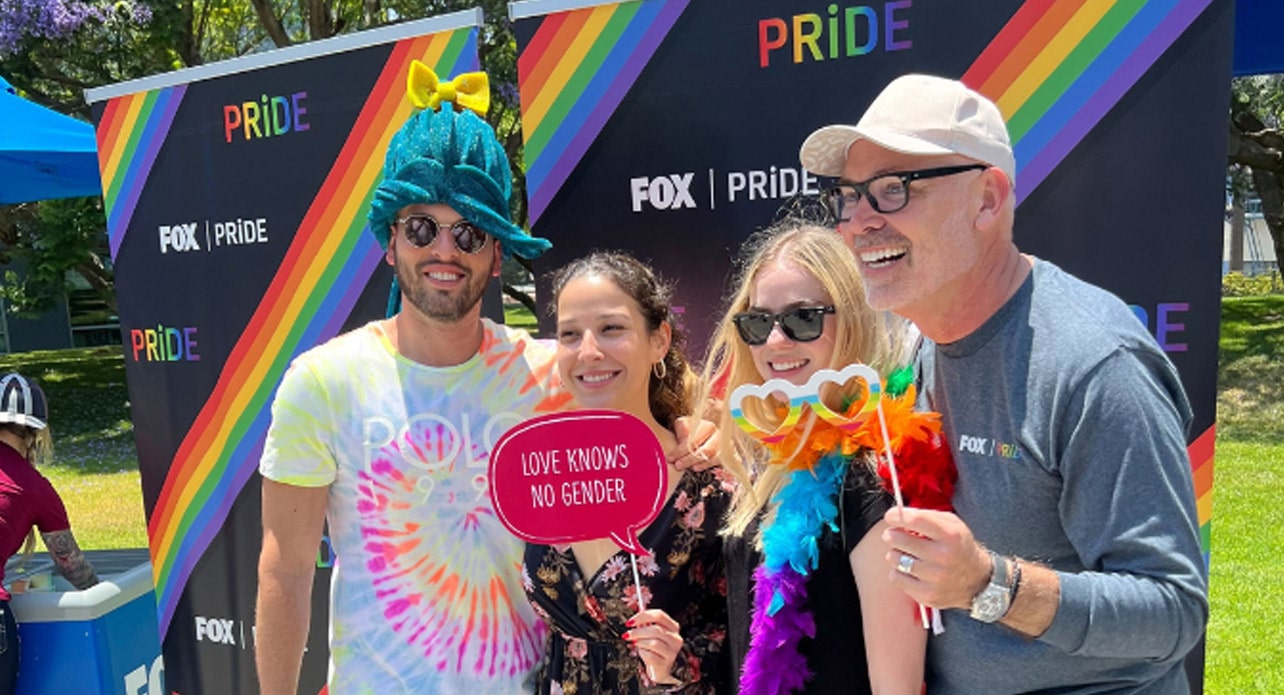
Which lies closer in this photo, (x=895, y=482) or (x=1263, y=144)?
(x=895, y=482)

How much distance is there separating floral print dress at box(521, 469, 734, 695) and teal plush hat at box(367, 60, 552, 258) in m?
0.65

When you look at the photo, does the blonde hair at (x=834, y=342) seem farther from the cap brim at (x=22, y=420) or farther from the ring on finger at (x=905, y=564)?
the cap brim at (x=22, y=420)

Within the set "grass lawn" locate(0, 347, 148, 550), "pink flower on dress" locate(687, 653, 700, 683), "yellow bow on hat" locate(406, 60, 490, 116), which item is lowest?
"grass lawn" locate(0, 347, 148, 550)

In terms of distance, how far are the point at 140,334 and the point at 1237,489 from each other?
22.1 ft

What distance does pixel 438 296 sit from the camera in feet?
6.27

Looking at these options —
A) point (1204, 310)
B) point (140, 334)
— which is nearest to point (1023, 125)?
point (1204, 310)

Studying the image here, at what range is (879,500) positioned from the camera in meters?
1.49

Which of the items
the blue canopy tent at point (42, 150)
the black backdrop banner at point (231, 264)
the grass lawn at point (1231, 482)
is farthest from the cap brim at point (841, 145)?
the blue canopy tent at point (42, 150)

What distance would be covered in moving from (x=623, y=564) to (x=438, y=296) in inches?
26.3

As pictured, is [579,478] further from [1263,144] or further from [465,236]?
[1263,144]

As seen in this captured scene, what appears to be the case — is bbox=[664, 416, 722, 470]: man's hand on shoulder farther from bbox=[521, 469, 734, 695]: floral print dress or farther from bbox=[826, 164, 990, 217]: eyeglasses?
bbox=[826, 164, 990, 217]: eyeglasses

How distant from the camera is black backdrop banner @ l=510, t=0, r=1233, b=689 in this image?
2.13 metres

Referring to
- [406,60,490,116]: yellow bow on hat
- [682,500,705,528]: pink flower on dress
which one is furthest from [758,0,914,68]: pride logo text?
[682,500,705,528]: pink flower on dress

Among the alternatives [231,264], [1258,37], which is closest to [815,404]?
[231,264]
